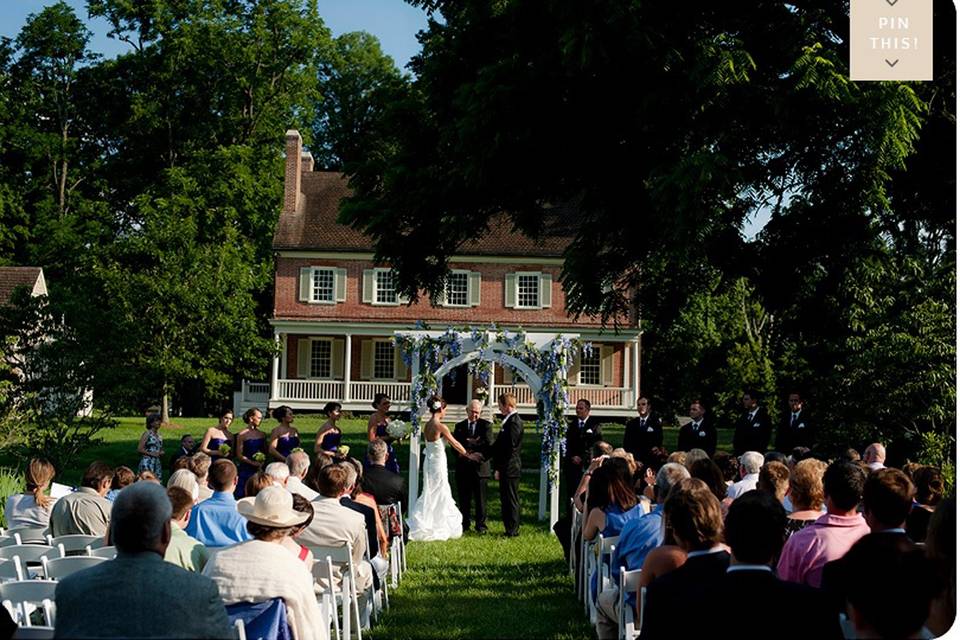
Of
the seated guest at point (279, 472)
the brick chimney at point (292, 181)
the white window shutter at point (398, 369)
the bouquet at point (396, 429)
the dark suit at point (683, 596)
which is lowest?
the dark suit at point (683, 596)

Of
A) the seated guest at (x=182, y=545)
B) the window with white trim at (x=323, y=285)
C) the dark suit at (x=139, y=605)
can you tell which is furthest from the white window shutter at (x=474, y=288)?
the dark suit at (x=139, y=605)

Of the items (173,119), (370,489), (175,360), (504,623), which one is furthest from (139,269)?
(504,623)

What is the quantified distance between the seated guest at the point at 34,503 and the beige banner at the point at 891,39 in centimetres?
821

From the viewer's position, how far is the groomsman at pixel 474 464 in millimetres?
14602

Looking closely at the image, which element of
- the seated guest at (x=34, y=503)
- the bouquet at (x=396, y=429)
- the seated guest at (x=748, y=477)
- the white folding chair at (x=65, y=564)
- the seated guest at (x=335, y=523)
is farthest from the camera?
the bouquet at (x=396, y=429)

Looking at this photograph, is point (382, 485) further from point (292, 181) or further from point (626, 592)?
point (292, 181)

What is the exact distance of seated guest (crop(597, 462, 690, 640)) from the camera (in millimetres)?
7402

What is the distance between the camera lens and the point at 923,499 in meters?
7.66

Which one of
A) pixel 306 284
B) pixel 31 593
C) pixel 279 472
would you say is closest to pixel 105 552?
pixel 31 593

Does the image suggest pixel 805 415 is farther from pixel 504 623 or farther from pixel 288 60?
pixel 288 60

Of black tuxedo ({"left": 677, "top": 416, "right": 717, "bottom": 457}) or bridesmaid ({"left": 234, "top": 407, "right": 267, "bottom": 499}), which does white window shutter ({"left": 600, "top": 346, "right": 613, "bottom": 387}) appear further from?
bridesmaid ({"left": 234, "top": 407, "right": 267, "bottom": 499})

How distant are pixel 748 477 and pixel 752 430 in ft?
22.2

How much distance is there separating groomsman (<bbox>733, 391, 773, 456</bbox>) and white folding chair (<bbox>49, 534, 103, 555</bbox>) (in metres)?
10.4

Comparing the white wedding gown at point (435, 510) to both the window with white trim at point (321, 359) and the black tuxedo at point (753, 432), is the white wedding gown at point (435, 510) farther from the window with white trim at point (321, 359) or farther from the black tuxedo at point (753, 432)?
the window with white trim at point (321, 359)
